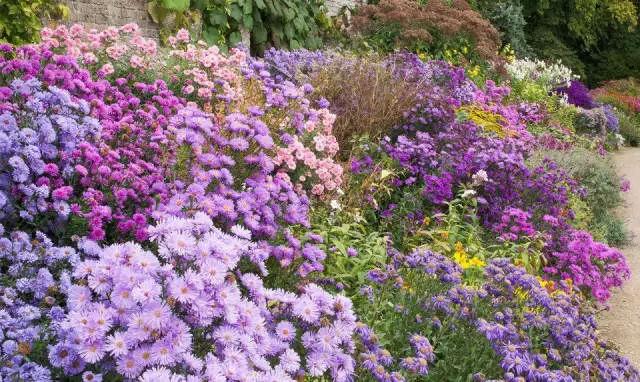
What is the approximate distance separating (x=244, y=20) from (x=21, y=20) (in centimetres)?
A: 321

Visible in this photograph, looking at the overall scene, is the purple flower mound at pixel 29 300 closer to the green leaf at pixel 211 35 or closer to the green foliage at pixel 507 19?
the green leaf at pixel 211 35

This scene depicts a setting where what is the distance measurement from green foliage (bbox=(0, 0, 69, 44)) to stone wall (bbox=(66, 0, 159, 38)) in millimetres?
618

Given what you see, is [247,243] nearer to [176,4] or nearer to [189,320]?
[189,320]

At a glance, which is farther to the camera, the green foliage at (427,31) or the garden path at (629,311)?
the green foliage at (427,31)

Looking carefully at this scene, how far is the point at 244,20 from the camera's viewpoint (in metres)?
9.08

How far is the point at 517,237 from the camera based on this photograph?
472 centimetres

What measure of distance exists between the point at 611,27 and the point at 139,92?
846 inches

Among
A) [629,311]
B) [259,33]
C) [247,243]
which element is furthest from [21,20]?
[629,311]

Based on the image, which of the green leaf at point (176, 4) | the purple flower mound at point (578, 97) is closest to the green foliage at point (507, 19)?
the purple flower mound at point (578, 97)

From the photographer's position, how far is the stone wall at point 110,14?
24.6 ft

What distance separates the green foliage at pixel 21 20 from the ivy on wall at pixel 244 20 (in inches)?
69.9

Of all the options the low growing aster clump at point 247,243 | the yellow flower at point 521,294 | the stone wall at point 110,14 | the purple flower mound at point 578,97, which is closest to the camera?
the low growing aster clump at point 247,243

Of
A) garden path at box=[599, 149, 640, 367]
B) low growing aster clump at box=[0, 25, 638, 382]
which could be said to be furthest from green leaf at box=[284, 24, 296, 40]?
garden path at box=[599, 149, 640, 367]

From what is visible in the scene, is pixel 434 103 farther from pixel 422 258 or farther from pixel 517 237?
pixel 422 258
